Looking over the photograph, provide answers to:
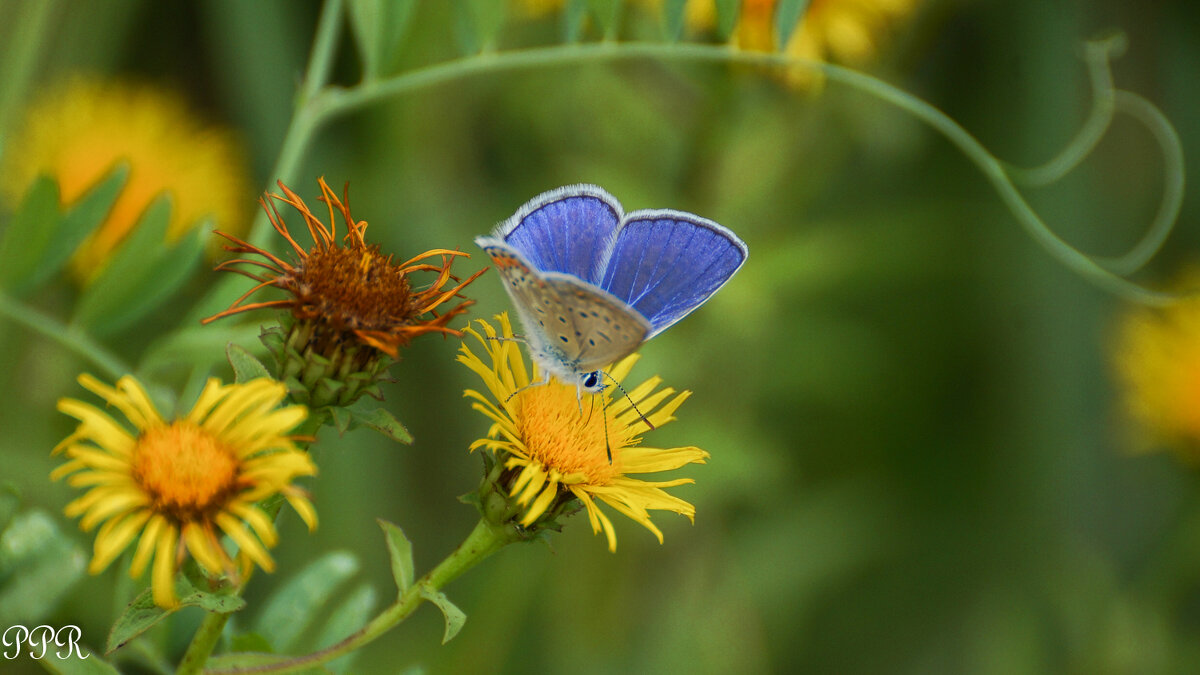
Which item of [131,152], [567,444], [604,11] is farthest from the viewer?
[131,152]

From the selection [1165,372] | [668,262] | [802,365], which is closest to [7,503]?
[668,262]

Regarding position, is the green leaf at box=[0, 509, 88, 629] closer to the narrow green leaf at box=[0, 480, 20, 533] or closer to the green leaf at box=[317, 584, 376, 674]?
Answer: the narrow green leaf at box=[0, 480, 20, 533]

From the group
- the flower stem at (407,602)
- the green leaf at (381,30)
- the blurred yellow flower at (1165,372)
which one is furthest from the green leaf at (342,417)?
the blurred yellow flower at (1165,372)

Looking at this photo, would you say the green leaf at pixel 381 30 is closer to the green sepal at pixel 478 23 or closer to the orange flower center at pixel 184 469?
the green sepal at pixel 478 23

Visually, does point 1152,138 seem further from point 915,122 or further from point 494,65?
point 494,65

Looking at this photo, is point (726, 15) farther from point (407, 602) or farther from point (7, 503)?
point (7, 503)

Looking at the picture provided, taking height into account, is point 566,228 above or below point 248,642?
above

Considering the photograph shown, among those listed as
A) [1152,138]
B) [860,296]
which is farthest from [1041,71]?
[860,296]
